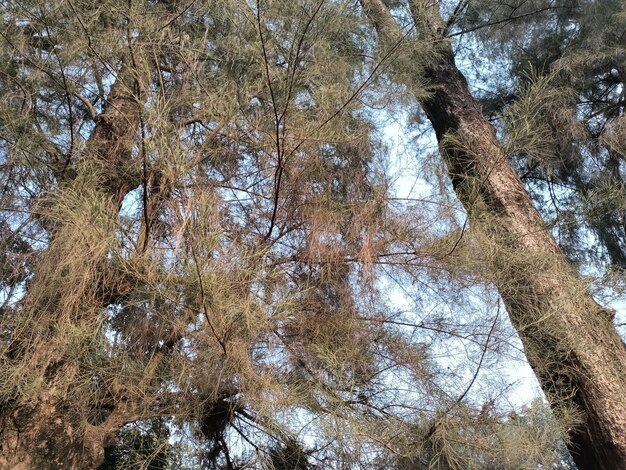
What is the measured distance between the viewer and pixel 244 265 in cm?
220

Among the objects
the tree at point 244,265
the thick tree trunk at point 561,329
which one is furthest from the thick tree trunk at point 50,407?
the thick tree trunk at point 561,329

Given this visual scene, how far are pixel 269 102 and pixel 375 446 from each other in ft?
4.65

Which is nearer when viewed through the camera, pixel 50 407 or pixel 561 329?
pixel 50 407

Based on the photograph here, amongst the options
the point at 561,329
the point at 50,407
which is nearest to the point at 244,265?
the point at 50,407

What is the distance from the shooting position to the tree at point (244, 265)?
215 cm

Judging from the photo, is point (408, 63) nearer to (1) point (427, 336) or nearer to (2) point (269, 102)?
(2) point (269, 102)

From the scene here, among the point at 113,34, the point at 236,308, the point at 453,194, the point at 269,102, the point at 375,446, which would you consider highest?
the point at 113,34

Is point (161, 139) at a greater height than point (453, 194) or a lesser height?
lesser

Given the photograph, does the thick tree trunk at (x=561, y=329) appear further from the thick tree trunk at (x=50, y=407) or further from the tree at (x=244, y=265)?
the thick tree trunk at (x=50, y=407)

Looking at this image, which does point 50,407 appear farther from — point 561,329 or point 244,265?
point 561,329

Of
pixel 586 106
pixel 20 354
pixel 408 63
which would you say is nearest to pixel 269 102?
pixel 408 63

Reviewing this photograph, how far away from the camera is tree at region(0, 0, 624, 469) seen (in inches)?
84.7

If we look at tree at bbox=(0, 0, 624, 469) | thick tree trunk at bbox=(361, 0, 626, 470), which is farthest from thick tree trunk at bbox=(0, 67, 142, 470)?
thick tree trunk at bbox=(361, 0, 626, 470)

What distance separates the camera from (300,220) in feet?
9.01
